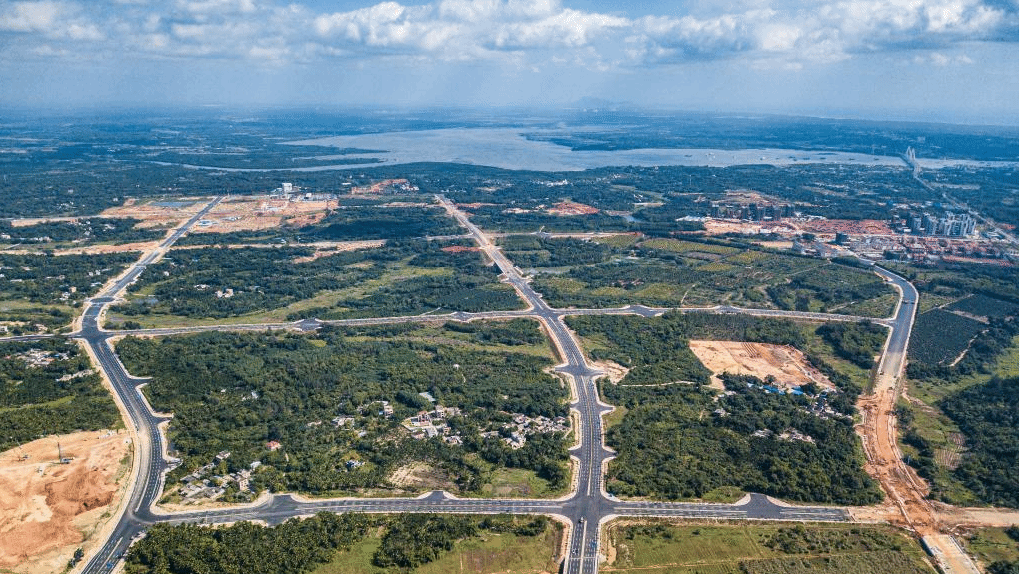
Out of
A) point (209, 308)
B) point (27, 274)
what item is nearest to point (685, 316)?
point (209, 308)

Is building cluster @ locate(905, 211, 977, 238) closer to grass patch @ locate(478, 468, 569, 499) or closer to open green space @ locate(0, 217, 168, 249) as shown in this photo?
grass patch @ locate(478, 468, 569, 499)

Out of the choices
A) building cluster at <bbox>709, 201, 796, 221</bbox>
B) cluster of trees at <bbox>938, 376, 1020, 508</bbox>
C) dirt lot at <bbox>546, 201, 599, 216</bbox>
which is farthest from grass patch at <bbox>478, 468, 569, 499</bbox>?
building cluster at <bbox>709, 201, 796, 221</bbox>

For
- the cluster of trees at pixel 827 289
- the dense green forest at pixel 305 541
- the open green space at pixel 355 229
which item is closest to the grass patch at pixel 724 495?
the dense green forest at pixel 305 541

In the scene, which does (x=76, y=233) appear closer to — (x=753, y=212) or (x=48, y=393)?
(x=48, y=393)

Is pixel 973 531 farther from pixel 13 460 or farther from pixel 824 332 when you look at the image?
pixel 13 460

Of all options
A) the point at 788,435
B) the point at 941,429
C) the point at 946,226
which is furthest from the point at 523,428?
the point at 946,226

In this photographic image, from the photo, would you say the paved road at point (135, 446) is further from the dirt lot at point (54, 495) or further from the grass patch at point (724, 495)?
the grass patch at point (724, 495)
